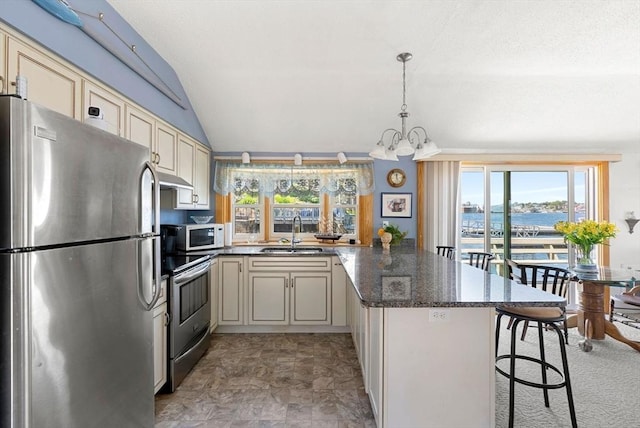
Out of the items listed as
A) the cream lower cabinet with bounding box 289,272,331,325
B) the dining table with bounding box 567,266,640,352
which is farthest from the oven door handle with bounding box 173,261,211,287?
the dining table with bounding box 567,266,640,352

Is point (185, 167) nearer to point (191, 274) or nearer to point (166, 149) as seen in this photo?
point (166, 149)

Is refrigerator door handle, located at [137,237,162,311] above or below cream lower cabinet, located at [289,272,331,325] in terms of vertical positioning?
above

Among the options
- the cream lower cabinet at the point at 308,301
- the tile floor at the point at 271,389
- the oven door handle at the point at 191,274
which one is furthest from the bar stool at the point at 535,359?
the oven door handle at the point at 191,274

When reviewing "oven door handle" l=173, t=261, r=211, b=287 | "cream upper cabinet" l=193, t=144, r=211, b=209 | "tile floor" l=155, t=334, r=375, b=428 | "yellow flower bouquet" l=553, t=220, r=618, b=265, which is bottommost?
"tile floor" l=155, t=334, r=375, b=428

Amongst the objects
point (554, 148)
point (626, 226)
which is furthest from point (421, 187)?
point (626, 226)

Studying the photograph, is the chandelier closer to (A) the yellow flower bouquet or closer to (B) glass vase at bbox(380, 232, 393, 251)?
(B) glass vase at bbox(380, 232, 393, 251)

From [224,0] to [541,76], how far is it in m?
3.00

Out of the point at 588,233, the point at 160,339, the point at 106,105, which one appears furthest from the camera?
the point at 588,233

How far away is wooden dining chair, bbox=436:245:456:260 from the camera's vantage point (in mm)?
3559

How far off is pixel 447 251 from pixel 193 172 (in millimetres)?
3275

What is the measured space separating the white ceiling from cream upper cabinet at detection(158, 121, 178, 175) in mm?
633

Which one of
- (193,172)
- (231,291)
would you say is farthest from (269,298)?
(193,172)

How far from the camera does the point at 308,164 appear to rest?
4012 millimetres

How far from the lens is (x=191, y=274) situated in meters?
2.55
